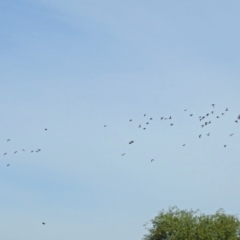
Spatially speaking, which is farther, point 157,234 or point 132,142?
point 157,234

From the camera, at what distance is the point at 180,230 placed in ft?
322

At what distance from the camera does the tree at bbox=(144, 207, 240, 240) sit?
97062 millimetres

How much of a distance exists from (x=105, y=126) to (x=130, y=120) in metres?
3.19

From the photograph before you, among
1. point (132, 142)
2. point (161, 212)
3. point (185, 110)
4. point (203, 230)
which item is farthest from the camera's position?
point (161, 212)

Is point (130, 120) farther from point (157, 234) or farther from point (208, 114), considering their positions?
point (157, 234)

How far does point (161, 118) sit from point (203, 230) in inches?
1558

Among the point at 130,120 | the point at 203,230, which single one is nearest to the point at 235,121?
the point at 130,120

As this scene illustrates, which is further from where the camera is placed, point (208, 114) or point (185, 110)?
point (208, 114)

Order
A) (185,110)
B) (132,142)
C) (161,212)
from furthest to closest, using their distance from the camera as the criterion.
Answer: (161,212) → (132,142) → (185,110)

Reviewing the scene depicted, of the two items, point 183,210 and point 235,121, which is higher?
point 183,210

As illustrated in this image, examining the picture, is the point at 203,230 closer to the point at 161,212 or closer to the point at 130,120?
the point at 161,212

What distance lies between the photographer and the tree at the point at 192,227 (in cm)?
9706

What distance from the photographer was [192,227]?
98.9 metres

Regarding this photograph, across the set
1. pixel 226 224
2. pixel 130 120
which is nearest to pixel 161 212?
pixel 226 224
